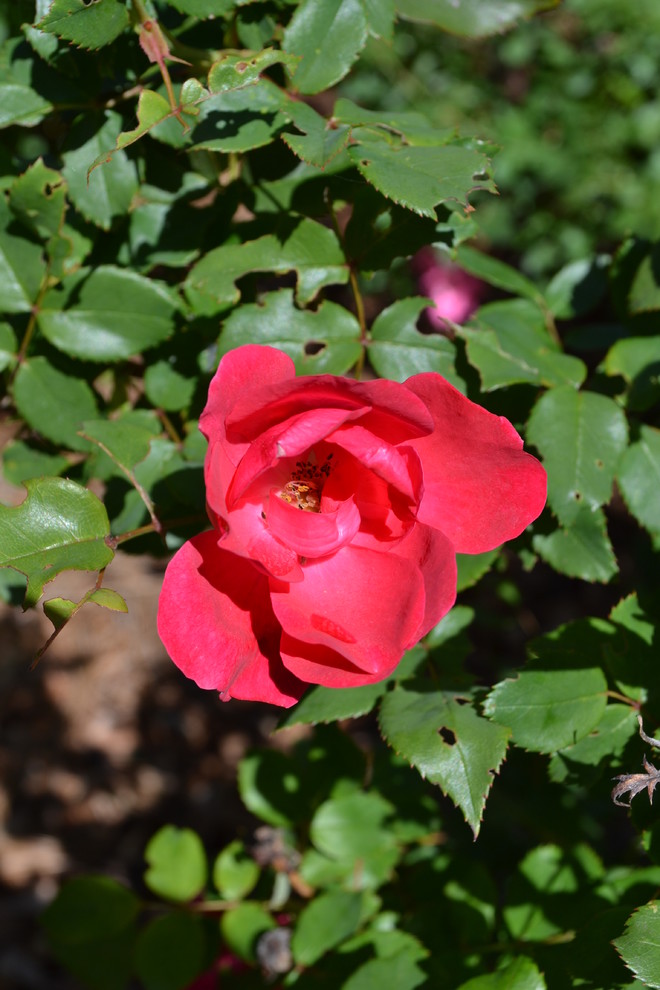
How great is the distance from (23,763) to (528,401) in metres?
2.36

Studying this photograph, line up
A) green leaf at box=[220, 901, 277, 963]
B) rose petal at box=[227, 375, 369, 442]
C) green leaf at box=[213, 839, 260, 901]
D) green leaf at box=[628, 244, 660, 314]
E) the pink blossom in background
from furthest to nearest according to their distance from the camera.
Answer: the pink blossom in background < green leaf at box=[213, 839, 260, 901] < green leaf at box=[220, 901, 277, 963] < green leaf at box=[628, 244, 660, 314] < rose petal at box=[227, 375, 369, 442]

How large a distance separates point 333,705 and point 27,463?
23.0 inches

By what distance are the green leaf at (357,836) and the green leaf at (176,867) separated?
0.91 feet

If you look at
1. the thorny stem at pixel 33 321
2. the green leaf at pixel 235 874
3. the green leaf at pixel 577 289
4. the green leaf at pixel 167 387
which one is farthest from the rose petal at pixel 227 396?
the green leaf at pixel 235 874

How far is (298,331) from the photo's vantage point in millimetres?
1091

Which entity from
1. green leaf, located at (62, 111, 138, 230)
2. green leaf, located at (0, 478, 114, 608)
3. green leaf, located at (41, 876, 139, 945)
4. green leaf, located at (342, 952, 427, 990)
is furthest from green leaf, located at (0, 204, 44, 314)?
green leaf, located at (41, 876, 139, 945)

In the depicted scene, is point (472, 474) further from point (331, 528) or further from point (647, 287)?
point (647, 287)

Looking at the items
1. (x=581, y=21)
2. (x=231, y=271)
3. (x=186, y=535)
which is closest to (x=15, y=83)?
(x=231, y=271)

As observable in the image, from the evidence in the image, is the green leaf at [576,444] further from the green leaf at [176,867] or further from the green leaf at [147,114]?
the green leaf at [176,867]

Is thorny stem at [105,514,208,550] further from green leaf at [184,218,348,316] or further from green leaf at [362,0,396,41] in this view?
green leaf at [362,0,396,41]

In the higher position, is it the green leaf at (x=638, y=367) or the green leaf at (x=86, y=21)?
the green leaf at (x=86, y=21)

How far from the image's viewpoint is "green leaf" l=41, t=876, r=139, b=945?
1.64 meters

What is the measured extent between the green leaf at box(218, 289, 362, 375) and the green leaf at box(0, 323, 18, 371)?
1.10ft

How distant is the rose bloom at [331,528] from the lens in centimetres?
82
